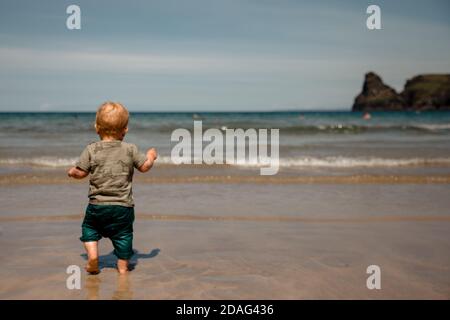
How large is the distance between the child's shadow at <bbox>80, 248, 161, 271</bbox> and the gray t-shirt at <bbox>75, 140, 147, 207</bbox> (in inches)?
23.9

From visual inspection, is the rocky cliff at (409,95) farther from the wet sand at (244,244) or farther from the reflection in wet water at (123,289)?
the reflection in wet water at (123,289)

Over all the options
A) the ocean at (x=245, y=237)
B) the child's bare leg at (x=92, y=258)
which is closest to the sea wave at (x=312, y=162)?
the ocean at (x=245, y=237)

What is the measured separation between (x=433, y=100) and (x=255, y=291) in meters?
117

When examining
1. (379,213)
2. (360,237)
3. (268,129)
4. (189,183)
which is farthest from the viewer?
(268,129)

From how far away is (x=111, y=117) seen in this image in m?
3.92

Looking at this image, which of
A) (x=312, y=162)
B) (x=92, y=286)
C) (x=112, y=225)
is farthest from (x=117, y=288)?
(x=312, y=162)

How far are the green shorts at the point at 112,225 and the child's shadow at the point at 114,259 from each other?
250mm

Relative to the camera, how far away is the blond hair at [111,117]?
391cm

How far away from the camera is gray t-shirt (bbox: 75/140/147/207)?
389 centimetres

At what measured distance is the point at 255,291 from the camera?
11.5 ft

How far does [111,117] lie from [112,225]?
89 cm

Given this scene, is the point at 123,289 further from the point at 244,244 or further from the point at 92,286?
the point at 244,244

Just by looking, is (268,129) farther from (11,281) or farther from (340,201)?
(11,281)
